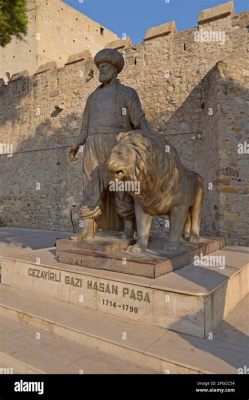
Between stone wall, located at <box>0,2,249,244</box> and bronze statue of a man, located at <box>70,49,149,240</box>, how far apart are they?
11.4 ft

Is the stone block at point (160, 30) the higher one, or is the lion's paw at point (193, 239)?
the stone block at point (160, 30)

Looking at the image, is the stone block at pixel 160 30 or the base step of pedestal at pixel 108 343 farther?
the stone block at pixel 160 30

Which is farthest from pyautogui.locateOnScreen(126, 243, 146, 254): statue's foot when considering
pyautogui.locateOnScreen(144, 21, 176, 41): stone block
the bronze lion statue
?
pyautogui.locateOnScreen(144, 21, 176, 41): stone block

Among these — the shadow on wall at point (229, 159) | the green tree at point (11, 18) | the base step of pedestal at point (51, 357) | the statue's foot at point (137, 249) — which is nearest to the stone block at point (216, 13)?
the shadow on wall at point (229, 159)

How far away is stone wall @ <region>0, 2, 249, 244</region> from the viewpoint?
6.60 m

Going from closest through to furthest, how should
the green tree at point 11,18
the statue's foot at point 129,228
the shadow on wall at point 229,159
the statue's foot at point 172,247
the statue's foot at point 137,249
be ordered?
the statue's foot at point 137,249 → the statue's foot at point 172,247 → the statue's foot at point 129,228 → the shadow on wall at point 229,159 → the green tree at point 11,18

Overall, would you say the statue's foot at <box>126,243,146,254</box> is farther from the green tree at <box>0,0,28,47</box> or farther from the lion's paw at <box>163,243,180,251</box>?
the green tree at <box>0,0,28,47</box>

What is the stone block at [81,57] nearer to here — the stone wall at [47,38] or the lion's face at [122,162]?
the stone wall at [47,38]

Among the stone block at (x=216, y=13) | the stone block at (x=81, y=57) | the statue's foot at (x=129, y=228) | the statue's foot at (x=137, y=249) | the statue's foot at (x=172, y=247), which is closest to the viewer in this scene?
the statue's foot at (x=137, y=249)

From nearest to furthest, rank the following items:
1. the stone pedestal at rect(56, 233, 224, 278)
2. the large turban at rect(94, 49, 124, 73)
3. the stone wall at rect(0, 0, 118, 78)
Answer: the stone pedestal at rect(56, 233, 224, 278), the large turban at rect(94, 49, 124, 73), the stone wall at rect(0, 0, 118, 78)

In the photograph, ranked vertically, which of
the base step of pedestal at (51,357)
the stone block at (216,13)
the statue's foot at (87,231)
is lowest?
the base step of pedestal at (51,357)

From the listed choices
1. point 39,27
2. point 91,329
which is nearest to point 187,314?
point 91,329

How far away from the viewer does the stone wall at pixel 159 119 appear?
6602mm

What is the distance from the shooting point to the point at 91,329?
2.61 m
